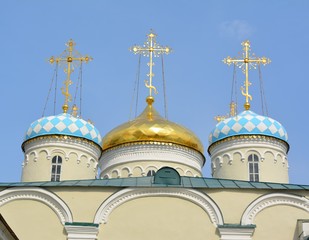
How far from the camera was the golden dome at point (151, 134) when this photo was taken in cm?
1958

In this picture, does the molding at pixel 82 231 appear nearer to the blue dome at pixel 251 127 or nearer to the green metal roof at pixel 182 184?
the green metal roof at pixel 182 184

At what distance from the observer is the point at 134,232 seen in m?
12.7

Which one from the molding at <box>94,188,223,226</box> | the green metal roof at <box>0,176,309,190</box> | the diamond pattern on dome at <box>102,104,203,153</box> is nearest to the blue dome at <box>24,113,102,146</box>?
the diamond pattern on dome at <box>102,104,203,153</box>

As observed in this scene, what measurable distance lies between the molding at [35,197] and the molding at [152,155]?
6606 mm

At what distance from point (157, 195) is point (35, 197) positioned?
253 cm

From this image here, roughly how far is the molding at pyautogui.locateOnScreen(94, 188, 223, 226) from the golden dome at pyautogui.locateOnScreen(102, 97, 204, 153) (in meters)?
6.47

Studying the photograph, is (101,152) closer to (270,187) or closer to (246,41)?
(246,41)

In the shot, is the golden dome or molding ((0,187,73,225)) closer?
molding ((0,187,73,225))

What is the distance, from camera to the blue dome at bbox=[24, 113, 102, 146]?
18.9 meters

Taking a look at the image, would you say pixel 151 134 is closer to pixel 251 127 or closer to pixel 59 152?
pixel 59 152

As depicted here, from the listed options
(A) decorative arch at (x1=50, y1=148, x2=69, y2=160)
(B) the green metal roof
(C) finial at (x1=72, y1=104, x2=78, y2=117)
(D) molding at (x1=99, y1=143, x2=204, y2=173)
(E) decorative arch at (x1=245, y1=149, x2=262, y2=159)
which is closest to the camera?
(B) the green metal roof

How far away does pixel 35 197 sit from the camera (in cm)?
1312

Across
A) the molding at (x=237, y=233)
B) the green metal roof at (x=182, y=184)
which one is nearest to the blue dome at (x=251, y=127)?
the green metal roof at (x=182, y=184)

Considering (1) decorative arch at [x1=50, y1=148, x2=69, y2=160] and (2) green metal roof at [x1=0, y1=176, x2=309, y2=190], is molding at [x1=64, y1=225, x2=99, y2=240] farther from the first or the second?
(1) decorative arch at [x1=50, y1=148, x2=69, y2=160]
